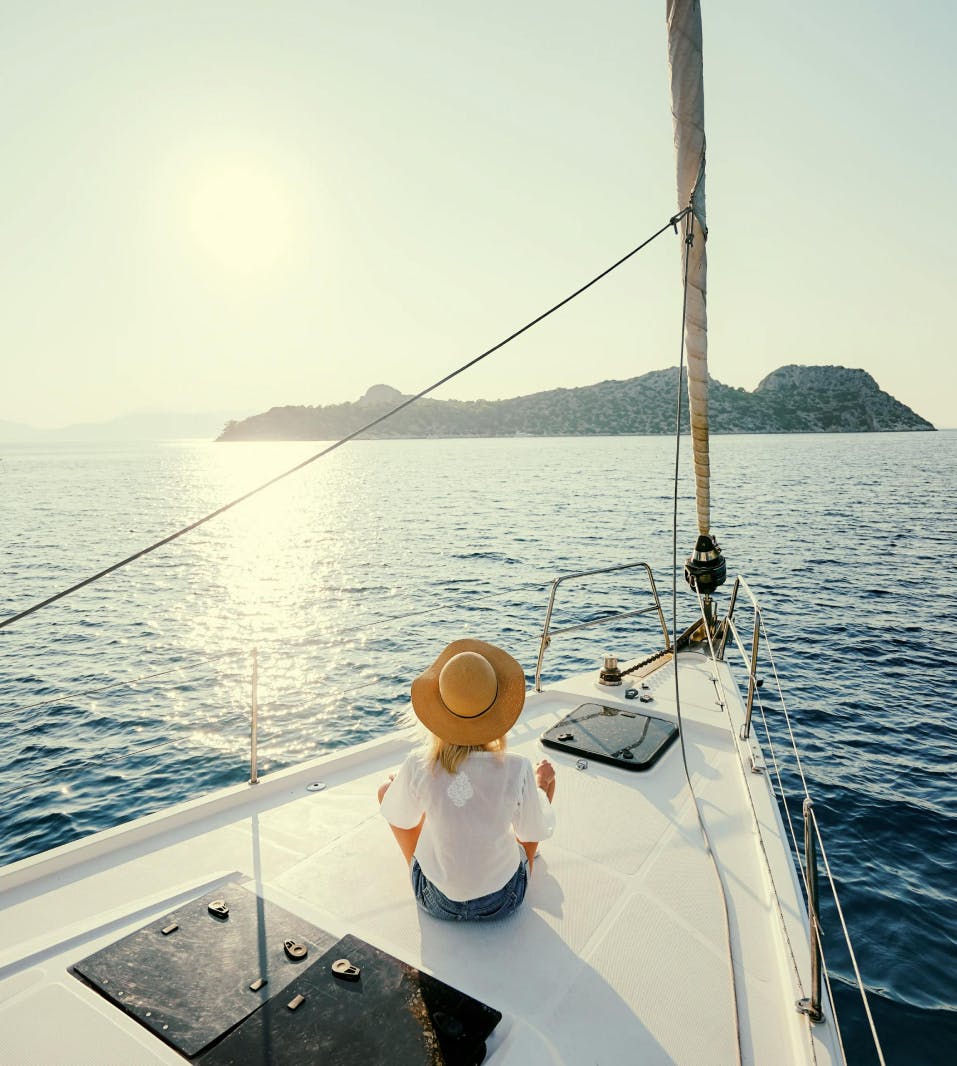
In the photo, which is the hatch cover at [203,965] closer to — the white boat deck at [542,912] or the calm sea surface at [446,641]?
the white boat deck at [542,912]

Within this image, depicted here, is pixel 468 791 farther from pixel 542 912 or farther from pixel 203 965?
pixel 203 965

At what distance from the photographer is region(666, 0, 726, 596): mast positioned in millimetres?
3506

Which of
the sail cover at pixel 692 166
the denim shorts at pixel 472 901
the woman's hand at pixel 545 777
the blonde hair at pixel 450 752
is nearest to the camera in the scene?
the blonde hair at pixel 450 752

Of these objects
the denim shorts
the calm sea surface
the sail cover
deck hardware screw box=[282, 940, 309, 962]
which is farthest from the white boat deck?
the sail cover

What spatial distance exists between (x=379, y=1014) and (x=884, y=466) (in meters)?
78.4

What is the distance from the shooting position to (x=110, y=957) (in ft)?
9.01

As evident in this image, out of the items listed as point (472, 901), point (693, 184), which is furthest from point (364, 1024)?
point (693, 184)

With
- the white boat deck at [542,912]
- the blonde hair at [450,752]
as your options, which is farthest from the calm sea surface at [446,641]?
the blonde hair at [450,752]

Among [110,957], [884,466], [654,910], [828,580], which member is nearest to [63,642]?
[110,957]

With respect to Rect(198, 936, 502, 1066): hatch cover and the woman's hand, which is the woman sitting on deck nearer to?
the woman's hand

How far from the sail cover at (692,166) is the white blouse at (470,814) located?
305 cm

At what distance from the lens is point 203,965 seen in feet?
8.82

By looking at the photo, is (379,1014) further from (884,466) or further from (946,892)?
(884,466)

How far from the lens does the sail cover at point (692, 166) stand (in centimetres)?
350
